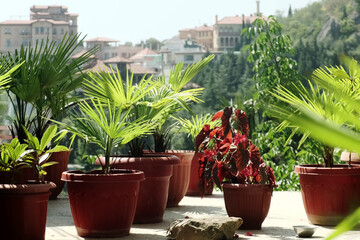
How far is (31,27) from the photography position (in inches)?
4141

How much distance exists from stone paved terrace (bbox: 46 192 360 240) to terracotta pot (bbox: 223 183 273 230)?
7 centimetres

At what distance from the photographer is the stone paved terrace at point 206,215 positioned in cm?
373

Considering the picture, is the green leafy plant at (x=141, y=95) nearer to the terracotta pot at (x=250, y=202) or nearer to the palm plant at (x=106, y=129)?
the palm plant at (x=106, y=129)

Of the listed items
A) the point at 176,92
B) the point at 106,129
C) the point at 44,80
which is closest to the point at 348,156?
the point at 176,92

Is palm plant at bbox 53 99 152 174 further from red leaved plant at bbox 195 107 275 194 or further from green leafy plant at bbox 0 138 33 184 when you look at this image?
red leaved plant at bbox 195 107 275 194

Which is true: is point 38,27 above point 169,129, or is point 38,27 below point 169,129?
above

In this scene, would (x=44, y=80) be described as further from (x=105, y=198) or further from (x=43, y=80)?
(x=105, y=198)

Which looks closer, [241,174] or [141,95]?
[241,174]

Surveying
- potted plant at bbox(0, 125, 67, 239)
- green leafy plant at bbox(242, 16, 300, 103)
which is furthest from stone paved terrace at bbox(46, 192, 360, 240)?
green leafy plant at bbox(242, 16, 300, 103)

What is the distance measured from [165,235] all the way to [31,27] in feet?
345

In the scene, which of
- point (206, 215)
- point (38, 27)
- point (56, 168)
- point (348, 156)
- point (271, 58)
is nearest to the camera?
point (206, 215)

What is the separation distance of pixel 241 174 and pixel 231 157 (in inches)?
6.0

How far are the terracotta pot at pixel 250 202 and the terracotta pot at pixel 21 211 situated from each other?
47.3 inches

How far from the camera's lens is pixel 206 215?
4.57 meters
